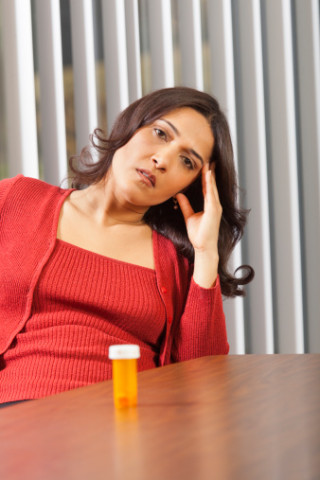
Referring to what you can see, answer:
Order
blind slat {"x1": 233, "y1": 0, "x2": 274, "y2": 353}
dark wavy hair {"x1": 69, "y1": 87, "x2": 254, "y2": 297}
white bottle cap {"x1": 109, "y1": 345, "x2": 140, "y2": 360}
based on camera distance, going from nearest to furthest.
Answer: white bottle cap {"x1": 109, "y1": 345, "x2": 140, "y2": 360}, dark wavy hair {"x1": 69, "y1": 87, "x2": 254, "y2": 297}, blind slat {"x1": 233, "y1": 0, "x2": 274, "y2": 353}

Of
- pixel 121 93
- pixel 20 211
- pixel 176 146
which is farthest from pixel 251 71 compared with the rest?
pixel 20 211

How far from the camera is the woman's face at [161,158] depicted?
171cm

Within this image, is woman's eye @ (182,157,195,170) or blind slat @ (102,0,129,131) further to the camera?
blind slat @ (102,0,129,131)

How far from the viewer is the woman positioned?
1521mm

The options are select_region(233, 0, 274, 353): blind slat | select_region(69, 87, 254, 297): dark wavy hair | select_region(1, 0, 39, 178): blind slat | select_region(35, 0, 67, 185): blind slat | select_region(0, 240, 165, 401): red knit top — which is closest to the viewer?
select_region(0, 240, 165, 401): red knit top

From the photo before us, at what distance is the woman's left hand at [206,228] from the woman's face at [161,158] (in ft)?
0.21

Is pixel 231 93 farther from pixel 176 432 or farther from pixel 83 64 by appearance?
pixel 176 432

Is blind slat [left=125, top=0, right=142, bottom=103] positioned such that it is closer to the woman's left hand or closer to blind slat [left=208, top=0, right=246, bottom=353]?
blind slat [left=208, top=0, right=246, bottom=353]

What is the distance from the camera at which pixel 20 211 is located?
1674mm

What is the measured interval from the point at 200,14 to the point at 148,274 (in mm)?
Answer: 1427

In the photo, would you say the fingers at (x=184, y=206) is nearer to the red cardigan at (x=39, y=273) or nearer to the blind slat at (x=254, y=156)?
the red cardigan at (x=39, y=273)

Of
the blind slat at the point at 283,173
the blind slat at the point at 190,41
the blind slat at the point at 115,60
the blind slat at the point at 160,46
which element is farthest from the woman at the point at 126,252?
the blind slat at the point at 283,173

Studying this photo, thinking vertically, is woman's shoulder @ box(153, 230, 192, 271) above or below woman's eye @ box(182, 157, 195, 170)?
below

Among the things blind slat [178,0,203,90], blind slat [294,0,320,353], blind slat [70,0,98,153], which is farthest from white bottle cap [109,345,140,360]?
blind slat [294,0,320,353]
